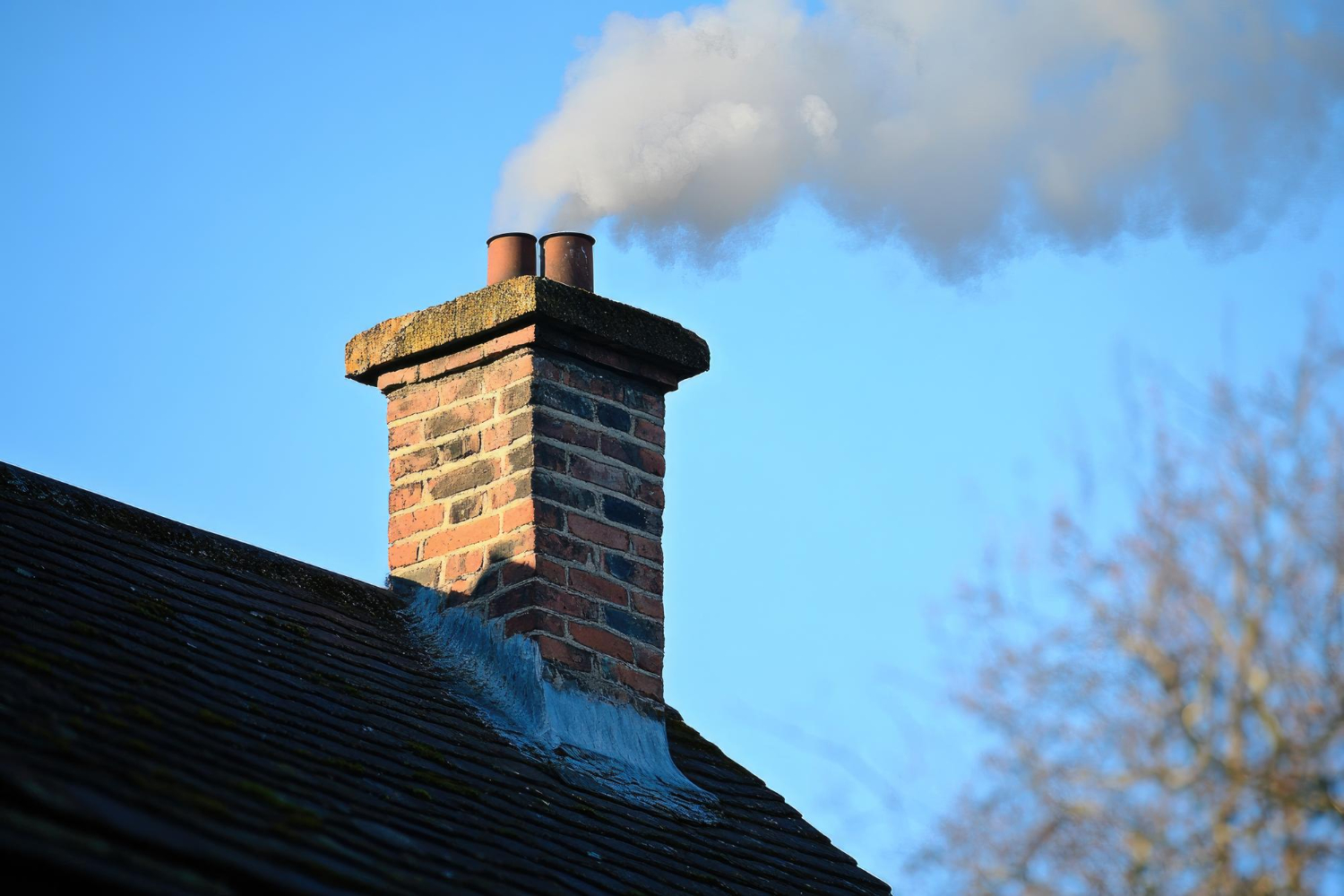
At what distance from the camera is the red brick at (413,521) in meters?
5.72

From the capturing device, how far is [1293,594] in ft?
23.6

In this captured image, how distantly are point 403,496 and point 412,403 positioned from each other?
14.1 inches

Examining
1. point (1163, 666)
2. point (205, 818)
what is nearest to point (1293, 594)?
point (1163, 666)

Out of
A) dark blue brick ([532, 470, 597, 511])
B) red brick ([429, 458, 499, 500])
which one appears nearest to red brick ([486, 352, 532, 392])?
red brick ([429, 458, 499, 500])

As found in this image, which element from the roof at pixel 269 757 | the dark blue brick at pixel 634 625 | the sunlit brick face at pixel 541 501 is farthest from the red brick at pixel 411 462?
the dark blue brick at pixel 634 625

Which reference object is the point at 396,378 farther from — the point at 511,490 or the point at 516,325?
the point at 511,490

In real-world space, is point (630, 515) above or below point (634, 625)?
above

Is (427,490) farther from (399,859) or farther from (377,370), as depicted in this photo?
(399,859)

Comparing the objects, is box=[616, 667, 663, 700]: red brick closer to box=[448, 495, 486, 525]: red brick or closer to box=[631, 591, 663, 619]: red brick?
box=[631, 591, 663, 619]: red brick

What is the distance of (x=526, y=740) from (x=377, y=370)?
5.80 feet

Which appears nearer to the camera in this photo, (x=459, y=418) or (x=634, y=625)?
(x=634, y=625)

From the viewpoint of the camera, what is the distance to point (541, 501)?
538cm

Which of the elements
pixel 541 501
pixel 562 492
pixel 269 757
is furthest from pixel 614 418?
pixel 269 757

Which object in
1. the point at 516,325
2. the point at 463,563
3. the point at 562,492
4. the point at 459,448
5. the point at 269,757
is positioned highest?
the point at 516,325
